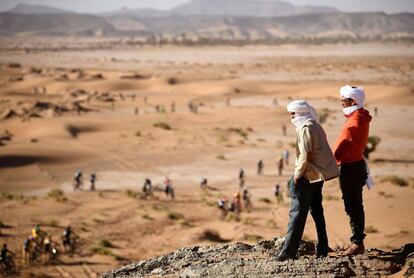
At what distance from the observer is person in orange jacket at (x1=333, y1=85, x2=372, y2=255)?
5789mm

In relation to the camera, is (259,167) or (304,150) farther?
(259,167)

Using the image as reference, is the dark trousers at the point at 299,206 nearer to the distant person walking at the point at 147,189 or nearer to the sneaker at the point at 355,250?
the sneaker at the point at 355,250

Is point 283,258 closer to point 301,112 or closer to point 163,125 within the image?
A: point 301,112

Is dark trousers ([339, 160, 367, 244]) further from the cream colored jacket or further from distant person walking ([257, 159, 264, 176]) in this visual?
distant person walking ([257, 159, 264, 176])

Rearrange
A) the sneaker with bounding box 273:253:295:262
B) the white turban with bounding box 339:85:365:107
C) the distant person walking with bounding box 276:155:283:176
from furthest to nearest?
1. the distant person walking with bounding box 276:155:283:176
2. the white turban with bounding box 339:85:365:107
3. the sneaker with bounding box 273:253:295:262

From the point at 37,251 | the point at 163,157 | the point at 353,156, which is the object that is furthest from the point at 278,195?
the point at 353,156

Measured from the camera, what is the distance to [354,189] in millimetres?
5859

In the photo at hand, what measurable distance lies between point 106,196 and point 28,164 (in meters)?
8.68

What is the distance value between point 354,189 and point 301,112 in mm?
1107

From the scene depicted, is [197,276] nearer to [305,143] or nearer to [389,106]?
[305,143]

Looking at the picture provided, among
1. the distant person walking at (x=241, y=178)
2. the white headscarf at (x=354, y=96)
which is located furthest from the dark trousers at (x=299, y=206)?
the distant person walking at (x=241, y=178)

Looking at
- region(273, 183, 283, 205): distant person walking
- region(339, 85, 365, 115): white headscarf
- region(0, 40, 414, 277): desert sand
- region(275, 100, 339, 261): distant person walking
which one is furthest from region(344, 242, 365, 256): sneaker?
region(273, 183, 283, 205): distant person walking

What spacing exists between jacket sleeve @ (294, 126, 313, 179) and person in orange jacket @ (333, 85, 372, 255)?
0.54 metres

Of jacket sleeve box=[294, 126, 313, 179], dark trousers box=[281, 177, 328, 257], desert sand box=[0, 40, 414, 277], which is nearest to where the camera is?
jacket sleeve box=[294, 126, 313, 179]
